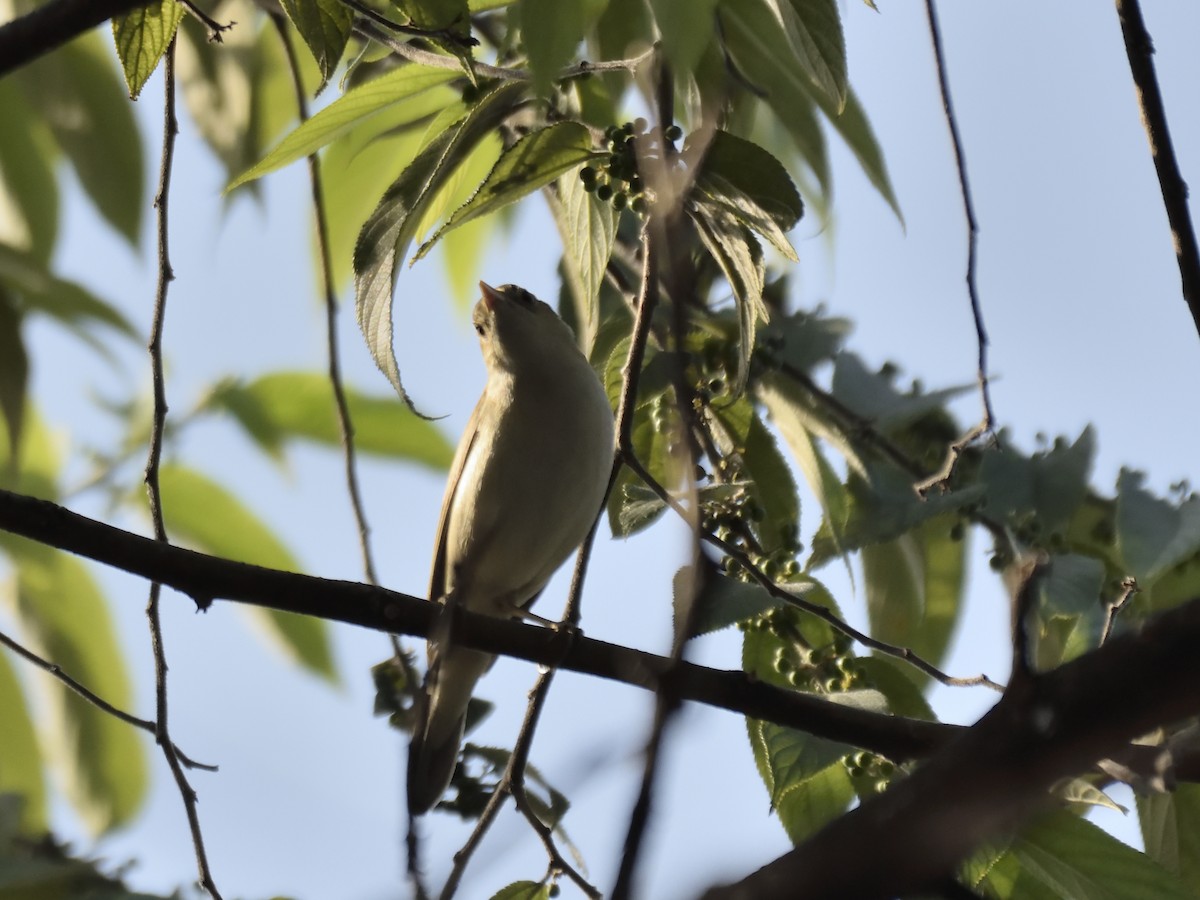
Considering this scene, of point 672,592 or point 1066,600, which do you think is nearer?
point 672,592

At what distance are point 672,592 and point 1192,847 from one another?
1.13 m

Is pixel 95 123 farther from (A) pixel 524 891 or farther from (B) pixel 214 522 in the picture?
(A) pixel 524 891

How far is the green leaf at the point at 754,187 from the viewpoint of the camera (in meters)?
2.11

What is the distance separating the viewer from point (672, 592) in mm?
1897

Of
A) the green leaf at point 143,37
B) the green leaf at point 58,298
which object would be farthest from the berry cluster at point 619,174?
the green leaf at point 58,298

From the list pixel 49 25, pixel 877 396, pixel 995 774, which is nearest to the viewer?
pixel 995 774

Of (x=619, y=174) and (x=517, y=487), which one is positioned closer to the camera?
(x=619, y=174)

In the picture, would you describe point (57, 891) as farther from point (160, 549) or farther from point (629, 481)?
point (629, 481)

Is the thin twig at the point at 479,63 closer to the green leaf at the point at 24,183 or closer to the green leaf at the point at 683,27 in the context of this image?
the green leaf at the point at 683,27

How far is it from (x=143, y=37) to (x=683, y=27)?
0.89m

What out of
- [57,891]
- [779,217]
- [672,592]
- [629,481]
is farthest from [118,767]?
[779,217]

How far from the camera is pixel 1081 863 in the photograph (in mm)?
1886

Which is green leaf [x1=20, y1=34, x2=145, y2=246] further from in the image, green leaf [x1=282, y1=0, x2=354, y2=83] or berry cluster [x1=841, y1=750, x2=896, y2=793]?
berry cluster [x1=841, y1=750, x2=896, y2=793]

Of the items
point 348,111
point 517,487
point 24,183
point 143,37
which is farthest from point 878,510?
point 24,183
